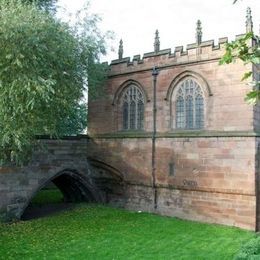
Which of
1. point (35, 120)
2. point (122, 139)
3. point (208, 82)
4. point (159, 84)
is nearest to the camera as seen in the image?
point (35, 120)

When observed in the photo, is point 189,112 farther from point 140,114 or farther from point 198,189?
point 198,189

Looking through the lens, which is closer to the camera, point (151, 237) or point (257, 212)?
point (151, 237)

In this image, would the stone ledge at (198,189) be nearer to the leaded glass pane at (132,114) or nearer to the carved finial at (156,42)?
the leaded glass pane at (132,114)

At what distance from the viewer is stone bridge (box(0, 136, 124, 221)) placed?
1500cm

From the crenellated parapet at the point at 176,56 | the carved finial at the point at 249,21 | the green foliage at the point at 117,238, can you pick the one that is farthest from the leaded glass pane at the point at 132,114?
the carved finial at the point at 249,21

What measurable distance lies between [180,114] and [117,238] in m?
5.86

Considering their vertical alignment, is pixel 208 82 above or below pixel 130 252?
above

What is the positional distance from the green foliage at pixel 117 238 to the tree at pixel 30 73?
8.93 ft

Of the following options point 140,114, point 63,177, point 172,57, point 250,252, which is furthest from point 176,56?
point 250,252

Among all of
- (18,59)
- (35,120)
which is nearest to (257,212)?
(35,120)

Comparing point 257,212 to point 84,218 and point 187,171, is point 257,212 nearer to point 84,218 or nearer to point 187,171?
point 187,171

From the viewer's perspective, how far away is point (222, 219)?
14.1 metres

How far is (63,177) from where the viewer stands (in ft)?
59.8

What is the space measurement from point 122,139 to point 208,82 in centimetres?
467
